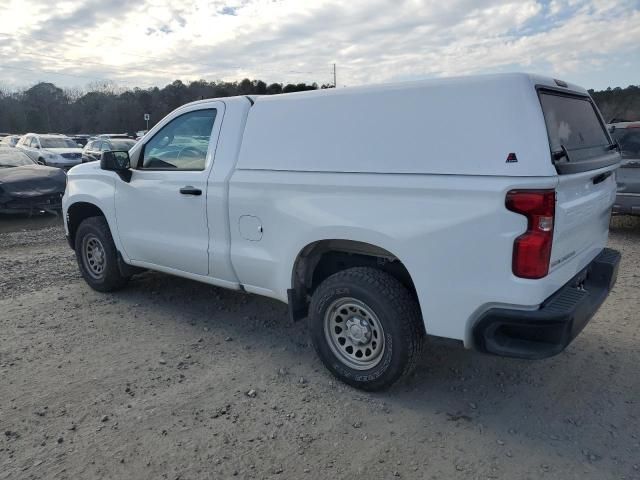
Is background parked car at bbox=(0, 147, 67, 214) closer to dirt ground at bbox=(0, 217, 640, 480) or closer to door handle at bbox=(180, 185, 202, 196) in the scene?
dirt ground at bbox=(0, 217, 640, 480)

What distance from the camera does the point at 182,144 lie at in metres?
4.62

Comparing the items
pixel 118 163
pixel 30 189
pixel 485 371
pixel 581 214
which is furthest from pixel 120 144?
pixel 581 214

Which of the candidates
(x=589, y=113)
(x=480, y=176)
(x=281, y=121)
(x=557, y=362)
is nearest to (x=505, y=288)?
(x=480, y=176)

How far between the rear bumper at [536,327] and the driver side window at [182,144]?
2610 millimetres

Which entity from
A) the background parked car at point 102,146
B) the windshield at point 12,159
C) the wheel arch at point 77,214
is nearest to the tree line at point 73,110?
the background parked car at point 102,146

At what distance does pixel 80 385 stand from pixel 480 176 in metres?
3.05

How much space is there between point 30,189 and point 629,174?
11.0m

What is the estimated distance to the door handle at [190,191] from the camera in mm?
4297

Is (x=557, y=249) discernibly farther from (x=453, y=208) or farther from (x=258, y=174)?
(x=258, y=174)

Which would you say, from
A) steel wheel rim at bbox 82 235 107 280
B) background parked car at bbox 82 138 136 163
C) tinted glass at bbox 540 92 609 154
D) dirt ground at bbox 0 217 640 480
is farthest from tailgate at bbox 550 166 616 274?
background parked car at bbox 82 138 136 163

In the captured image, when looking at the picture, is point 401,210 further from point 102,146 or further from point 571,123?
point 102,146

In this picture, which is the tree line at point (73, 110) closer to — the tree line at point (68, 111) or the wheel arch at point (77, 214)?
the tree line at point (68, 111)

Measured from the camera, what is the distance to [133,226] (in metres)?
5.04

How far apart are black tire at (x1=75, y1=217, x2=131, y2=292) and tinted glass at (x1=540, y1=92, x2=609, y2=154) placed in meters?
4.28
